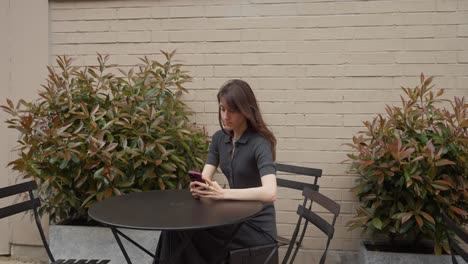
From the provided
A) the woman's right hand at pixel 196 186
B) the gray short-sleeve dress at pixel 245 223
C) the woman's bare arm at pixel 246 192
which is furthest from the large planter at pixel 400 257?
the woman's right hand at pixel 196 186

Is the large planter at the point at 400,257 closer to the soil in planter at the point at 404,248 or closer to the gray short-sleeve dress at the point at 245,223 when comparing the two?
the soil in planter at the point at 404,248

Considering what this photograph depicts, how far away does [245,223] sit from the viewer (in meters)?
2.40

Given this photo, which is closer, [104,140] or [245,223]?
[245,223]

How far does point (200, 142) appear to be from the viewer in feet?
11.6

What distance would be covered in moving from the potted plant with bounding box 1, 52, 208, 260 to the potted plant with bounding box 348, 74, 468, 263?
1.30 m

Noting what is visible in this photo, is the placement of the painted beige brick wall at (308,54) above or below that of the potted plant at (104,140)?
above

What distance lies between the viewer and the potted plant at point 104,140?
3125 mm

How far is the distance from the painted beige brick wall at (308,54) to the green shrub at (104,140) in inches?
14.2

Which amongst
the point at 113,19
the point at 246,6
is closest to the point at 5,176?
the point at 113,19

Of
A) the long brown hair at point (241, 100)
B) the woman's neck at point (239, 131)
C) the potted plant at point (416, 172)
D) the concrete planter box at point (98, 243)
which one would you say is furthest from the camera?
the concrete planter box at point (98, 243)

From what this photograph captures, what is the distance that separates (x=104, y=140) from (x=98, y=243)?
75 centimetres

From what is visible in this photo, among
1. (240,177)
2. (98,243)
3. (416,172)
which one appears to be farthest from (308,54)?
(98,243)

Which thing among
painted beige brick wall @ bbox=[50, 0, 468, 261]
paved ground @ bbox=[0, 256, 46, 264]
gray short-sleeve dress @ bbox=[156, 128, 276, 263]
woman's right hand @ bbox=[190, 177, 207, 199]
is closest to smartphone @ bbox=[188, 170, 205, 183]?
woman's right hand @ bbox=[190, 177, 207, 199]

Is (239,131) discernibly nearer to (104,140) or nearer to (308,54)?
(104,140)
